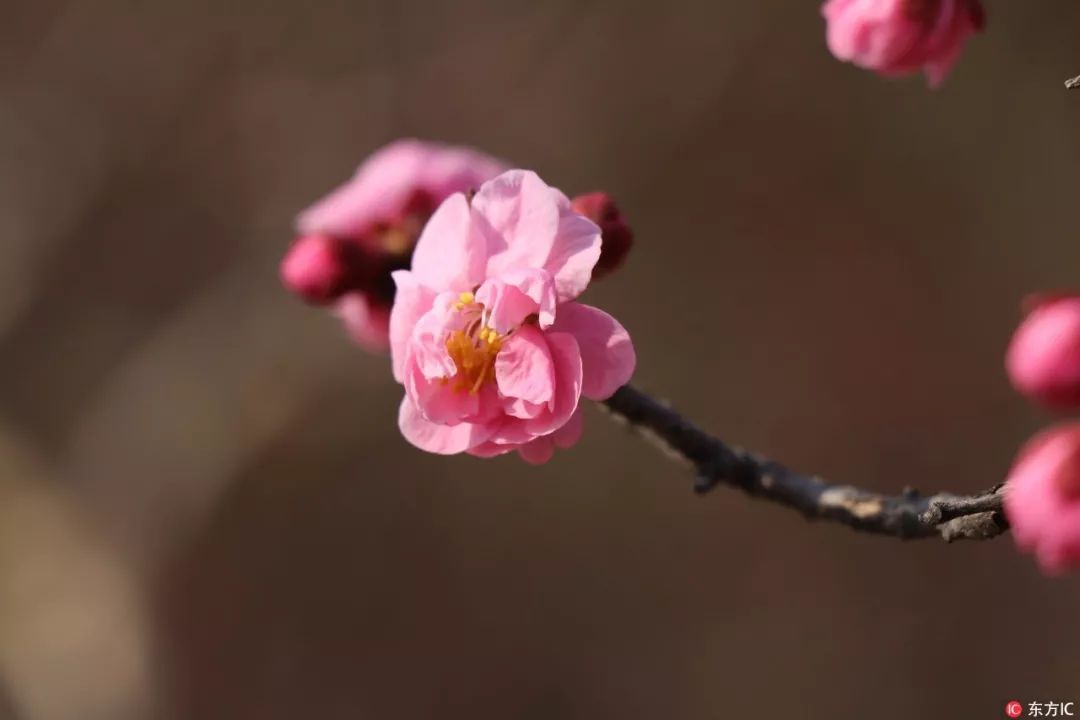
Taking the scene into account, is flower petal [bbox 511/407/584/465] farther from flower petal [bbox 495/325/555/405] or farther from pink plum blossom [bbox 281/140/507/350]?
pink plum blossom [bbox 281/140/507/350]

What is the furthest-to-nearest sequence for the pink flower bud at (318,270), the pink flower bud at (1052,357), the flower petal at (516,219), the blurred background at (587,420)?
the blurred background at (587,420)
the pink flower bud at (318,270)
the flower petal at (516,219)
the pink flower bud at (1052,357)

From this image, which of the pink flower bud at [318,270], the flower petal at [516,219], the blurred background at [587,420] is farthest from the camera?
the blurred background at [587,420]

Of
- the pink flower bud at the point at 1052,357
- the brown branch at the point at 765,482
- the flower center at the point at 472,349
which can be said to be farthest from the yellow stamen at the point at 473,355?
the pink flower bud at the point at 1052,357

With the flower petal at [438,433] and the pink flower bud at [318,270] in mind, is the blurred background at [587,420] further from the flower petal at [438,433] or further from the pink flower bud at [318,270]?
the flower petal at [438,433]

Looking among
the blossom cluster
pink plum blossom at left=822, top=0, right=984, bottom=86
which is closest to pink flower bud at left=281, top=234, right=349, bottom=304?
the blossom cluster

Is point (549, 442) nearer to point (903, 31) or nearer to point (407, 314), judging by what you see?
point (407, 314)

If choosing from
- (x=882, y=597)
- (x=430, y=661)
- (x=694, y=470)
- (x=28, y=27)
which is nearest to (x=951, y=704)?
(x=882, y=597)

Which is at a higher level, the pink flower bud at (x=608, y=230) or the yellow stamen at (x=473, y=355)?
the pink flower bud at (x=608, y=230)
